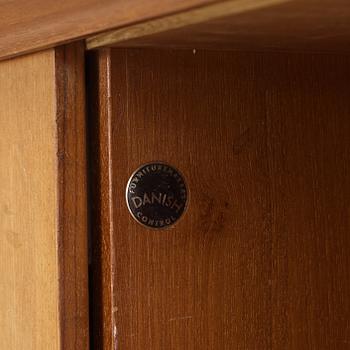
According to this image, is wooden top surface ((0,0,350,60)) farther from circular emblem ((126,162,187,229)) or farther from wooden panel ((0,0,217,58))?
circular emblem ((126,162,187,229))

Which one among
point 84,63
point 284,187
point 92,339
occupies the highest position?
point 84,63

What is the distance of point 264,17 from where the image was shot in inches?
28.1

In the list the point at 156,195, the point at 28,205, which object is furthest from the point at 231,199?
the point at 28,205

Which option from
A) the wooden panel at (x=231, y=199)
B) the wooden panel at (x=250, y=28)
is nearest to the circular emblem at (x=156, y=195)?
the wooden panel at (x=231, y=199)

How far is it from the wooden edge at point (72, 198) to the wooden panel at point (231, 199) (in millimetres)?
21

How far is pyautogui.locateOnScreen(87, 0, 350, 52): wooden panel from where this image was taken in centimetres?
68

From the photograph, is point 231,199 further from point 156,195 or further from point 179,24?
point 179,24

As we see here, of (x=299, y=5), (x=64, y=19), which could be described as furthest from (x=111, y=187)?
(x=299, y=5)

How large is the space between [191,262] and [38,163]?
0.17 metres

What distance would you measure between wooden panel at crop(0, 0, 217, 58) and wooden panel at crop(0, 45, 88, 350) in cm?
2

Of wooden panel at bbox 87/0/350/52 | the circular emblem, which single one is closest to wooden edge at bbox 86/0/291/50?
wooden panel at bbox 87/0/350/52

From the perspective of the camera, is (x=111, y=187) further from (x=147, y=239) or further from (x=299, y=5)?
(x=299, y=5)

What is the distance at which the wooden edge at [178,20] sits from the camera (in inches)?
26.5

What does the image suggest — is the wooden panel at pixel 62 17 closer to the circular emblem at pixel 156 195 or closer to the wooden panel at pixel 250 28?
the wooden panel at pixel 250 28
